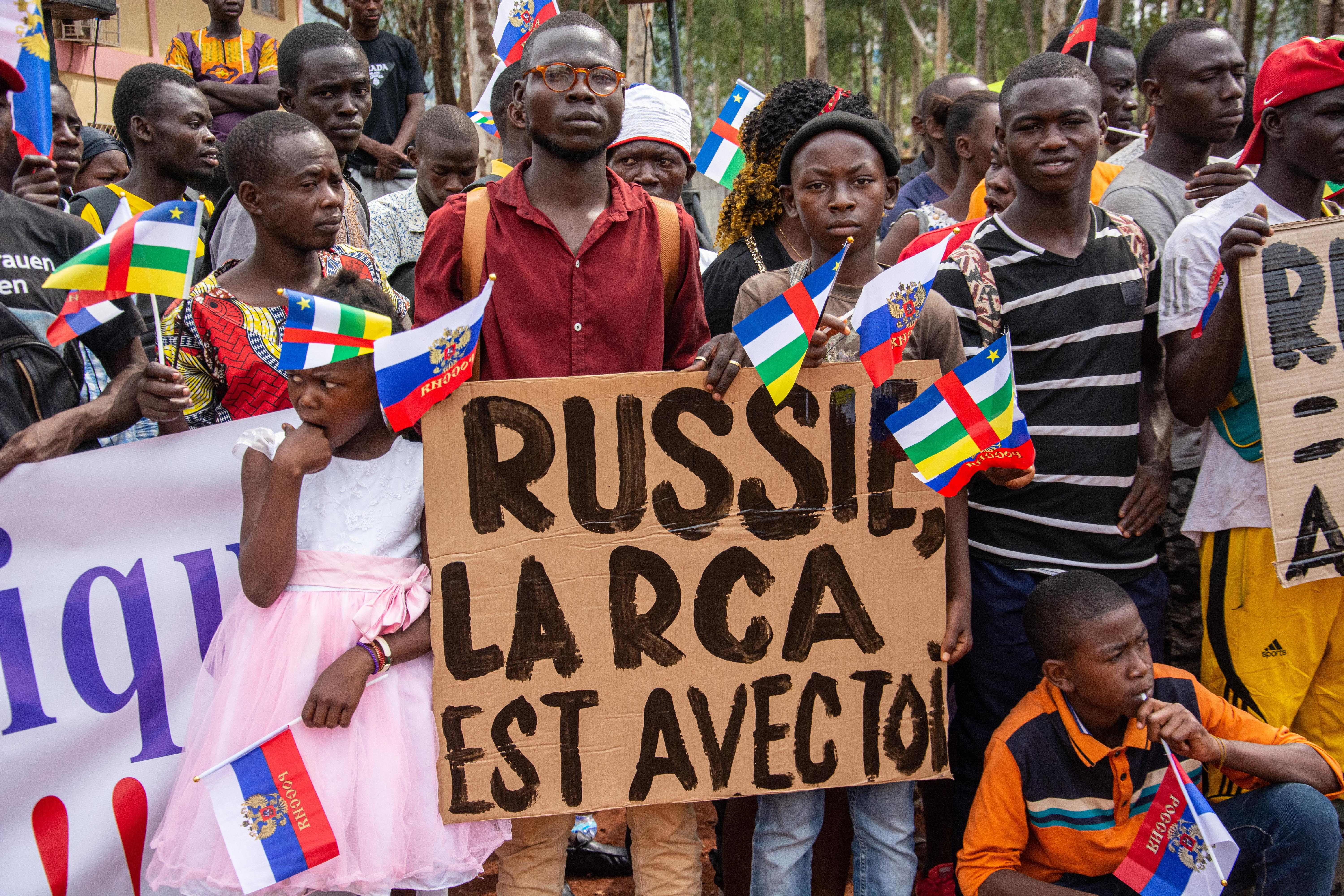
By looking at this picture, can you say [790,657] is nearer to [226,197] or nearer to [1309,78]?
[1309,78]

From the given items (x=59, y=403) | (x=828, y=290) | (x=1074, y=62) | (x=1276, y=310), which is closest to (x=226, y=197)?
(x=59, y=403)

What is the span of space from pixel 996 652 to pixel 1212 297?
1.15 m

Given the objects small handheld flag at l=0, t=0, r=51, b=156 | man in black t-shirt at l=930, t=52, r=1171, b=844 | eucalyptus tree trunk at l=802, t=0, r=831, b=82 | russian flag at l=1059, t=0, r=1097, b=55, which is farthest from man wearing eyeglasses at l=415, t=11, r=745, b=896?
eucalyptus tree trunk at l=802, t=0, r=831, b=82

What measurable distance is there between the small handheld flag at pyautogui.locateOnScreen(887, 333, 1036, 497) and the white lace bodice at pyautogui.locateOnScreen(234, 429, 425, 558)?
3.92ft

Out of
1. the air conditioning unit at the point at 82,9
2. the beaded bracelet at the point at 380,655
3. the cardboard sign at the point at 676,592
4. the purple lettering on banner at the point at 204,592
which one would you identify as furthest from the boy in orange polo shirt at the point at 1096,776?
the air conditioning unit at the point at 82,9

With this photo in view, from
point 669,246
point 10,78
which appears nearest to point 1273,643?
point 669,246

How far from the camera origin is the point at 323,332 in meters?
2.54

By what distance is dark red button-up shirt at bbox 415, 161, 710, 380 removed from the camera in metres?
2.99

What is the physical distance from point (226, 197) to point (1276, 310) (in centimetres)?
341

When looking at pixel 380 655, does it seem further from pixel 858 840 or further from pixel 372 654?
pixel 858 840

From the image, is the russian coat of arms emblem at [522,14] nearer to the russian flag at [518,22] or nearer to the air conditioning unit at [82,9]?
the russian flag at [518,22]

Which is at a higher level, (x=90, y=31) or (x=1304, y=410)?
(x=90, y=31)

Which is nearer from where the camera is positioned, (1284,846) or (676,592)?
(676,592)

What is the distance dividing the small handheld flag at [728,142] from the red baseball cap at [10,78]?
351cm
